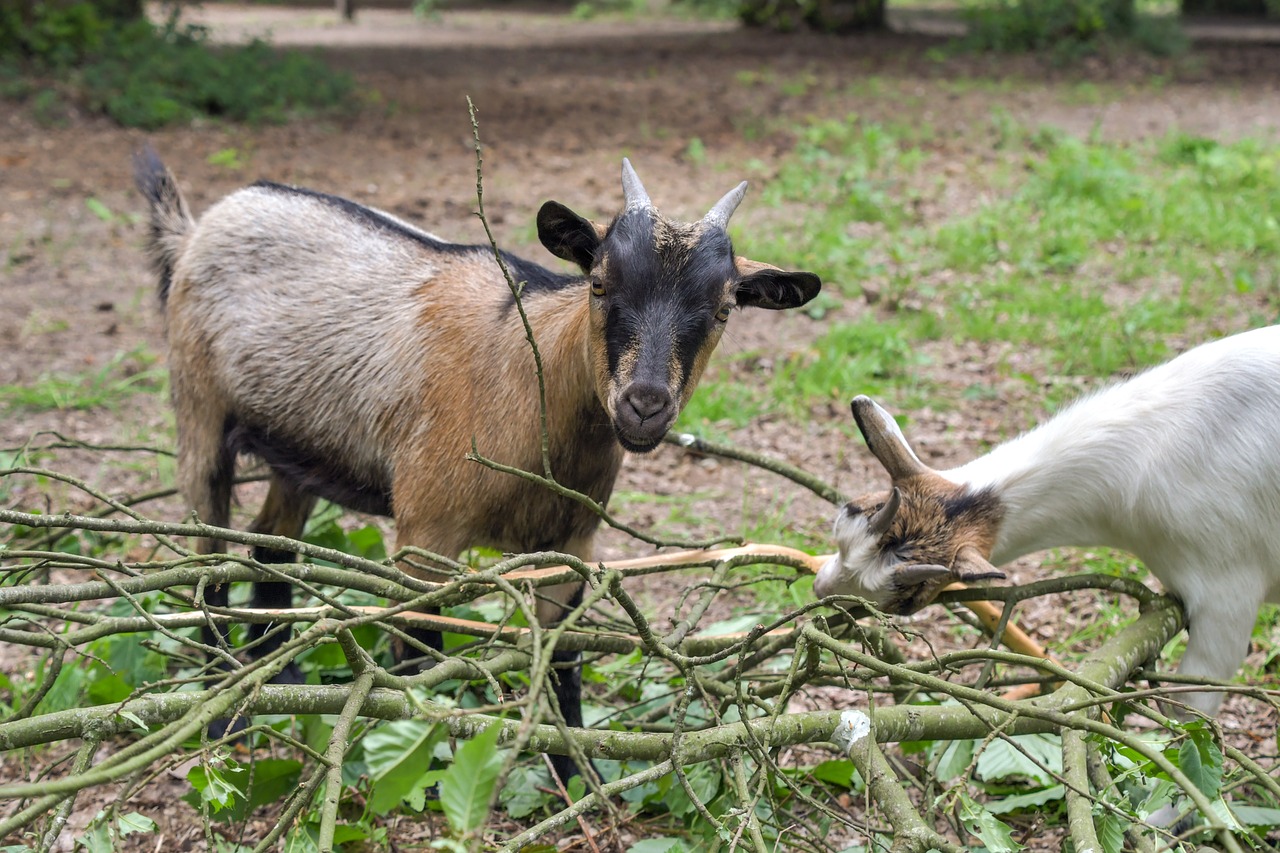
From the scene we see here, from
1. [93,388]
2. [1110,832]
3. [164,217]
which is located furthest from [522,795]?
[93,388]

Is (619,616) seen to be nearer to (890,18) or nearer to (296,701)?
(296,701)

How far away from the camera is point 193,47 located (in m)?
10.9

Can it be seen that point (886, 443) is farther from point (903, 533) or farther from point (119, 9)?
Result: point (119, 9)

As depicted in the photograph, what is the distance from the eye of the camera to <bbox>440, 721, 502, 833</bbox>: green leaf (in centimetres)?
148

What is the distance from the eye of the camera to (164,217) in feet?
13.4

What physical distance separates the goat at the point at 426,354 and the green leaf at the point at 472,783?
1.29 meters

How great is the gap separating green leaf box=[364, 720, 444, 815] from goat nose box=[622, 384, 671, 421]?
1.19 metres

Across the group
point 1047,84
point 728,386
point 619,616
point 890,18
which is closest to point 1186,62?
point 1047,84

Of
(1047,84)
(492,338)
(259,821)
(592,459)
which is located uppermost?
(1047,84)

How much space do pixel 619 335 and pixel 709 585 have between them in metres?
0.65

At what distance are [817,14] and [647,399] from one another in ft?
47.2

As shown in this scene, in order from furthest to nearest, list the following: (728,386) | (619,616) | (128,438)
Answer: (728,386) → (128,438) → (619,616)

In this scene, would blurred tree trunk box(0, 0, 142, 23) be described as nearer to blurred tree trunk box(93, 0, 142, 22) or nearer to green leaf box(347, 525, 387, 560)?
blurred tree trunk box(93, 0, 142, 22)

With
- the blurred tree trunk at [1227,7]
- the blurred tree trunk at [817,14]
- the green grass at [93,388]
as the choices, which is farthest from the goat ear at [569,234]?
the blurred tree trunk at [1227,7]
